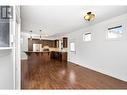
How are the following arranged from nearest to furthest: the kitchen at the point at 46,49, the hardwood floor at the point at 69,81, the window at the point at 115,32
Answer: the hardwood floor at the point at 69,81, the window at the point at 115,32, the kitchen at the point at 46,49

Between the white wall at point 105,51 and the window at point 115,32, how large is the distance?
148 mm

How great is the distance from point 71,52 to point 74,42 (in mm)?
864

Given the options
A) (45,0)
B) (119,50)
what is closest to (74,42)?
(119,50)

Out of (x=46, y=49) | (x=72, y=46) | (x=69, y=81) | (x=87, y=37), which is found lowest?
(x=69, y=81)

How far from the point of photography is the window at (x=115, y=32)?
477 centimetres

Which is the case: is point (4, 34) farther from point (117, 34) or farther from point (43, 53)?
point (43, 53)

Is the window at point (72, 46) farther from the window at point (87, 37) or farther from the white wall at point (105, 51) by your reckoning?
the window at point (87, 37)

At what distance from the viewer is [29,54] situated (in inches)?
463

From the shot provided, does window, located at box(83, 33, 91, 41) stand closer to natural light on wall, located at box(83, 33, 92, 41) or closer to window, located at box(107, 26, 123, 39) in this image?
natural light on wall, located at box(83, 33, 92, 41)

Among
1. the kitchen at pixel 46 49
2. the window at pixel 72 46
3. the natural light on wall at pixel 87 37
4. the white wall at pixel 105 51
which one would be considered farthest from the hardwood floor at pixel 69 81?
the kitchen at pixel 46 49

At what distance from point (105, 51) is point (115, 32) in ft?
3.12

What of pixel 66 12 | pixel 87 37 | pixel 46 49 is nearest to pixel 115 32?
pixel 66 12

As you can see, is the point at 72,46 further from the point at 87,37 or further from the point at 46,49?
the point at 46,49

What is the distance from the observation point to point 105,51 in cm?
559
